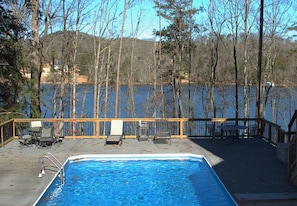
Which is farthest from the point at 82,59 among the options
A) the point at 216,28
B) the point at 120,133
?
the point at 120,133

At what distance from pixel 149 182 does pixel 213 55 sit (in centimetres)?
1557

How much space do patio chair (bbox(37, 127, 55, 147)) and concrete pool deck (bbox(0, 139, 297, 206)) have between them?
257mm

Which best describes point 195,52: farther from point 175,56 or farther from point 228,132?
point 228,132

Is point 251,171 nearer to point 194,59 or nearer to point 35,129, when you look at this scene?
point 35,129

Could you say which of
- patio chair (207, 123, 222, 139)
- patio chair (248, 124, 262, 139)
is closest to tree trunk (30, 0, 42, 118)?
patio chair (207, 123, 222, 139)

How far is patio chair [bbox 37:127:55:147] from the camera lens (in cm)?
1056

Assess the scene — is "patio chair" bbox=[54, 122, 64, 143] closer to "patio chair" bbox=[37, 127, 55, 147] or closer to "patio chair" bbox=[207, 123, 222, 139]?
"patio chair" bbox=[37, 127, 55, 147]

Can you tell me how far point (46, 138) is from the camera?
416 inches

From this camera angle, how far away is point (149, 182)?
8125 mm

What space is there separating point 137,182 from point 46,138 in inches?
158

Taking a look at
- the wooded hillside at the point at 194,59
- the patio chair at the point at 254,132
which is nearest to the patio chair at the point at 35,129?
the patio chair at the point at 254,132

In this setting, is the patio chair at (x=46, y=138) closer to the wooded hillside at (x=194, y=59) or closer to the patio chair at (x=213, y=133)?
the patio chair at (x=213, y=133)

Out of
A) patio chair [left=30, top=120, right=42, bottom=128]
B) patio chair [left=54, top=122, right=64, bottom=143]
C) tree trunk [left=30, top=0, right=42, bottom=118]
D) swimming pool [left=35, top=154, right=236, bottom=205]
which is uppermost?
tree trunk [left=30, top=0, right=42, bottom=118]

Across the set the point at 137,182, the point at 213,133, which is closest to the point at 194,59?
the point at 213,133
